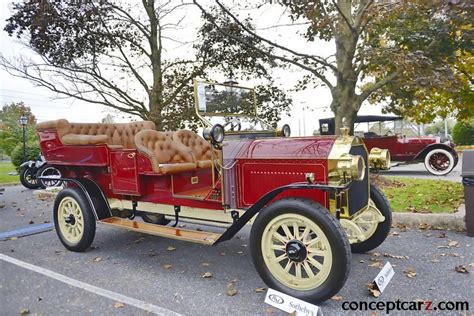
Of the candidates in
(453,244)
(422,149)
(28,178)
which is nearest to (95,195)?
(453,244)

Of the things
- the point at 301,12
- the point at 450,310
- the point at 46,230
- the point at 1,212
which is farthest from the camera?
the point at 1,212

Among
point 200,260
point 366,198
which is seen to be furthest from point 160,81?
A: point 366,198

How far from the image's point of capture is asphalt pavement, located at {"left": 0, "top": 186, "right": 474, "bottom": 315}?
2.69m

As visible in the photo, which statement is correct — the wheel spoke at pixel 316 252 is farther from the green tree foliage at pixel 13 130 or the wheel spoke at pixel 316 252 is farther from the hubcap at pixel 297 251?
the green tree foliage at pixel 13 130

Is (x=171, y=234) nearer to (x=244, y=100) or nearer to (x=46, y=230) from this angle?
(x=244, y=100)

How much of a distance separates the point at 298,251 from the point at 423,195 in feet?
14.4

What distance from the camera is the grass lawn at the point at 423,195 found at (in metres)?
5.08

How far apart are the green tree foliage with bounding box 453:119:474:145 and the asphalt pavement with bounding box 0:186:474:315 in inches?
628

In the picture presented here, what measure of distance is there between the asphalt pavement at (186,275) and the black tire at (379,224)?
0.36 feet

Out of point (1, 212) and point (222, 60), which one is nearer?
point (1, 212)

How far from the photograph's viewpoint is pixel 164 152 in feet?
13.3

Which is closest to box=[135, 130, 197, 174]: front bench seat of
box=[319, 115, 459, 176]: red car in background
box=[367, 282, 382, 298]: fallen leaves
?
box=[367, 282, 382, 298]: fallen leaves

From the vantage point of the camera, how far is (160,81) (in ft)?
27.0

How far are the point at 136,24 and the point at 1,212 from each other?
4.77m
